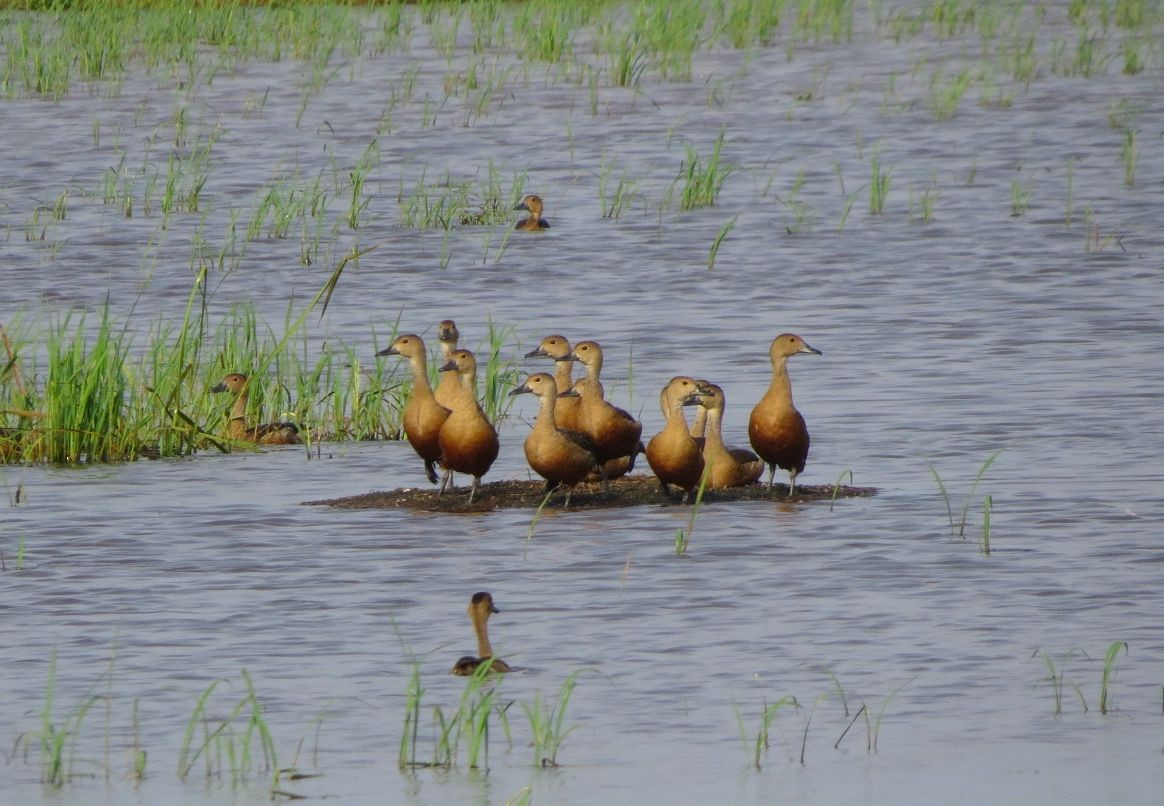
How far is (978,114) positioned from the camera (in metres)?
23.2

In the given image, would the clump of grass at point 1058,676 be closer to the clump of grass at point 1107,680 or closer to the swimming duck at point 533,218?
the clump of grass at point 1107,680

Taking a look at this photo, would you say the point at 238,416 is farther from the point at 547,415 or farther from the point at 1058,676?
the point at 1058,676

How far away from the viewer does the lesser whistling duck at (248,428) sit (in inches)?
457

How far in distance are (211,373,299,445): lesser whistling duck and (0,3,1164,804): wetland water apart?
174mm

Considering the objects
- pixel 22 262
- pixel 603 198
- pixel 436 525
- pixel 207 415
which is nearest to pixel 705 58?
pixel 603 198

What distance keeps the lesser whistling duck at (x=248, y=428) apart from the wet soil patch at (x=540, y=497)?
160 centimetres

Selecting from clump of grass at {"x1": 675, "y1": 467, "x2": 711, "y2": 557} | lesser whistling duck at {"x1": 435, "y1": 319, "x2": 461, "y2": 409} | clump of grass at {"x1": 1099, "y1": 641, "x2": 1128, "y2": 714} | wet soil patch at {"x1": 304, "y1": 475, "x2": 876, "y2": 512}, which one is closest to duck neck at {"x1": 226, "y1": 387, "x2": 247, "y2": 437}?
lesser whistling duck at {"x1": 435, "y1": 319, "x2": 461, "y2": 409}

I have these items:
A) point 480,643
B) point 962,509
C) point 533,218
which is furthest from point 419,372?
point 533,218

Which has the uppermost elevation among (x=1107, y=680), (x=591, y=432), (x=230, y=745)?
(x=591, y=432)

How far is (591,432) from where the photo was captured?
1005 cm

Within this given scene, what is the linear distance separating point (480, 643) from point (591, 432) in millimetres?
2878

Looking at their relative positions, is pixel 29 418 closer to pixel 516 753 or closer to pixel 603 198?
pixel 516 753

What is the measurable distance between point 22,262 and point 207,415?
540 cm

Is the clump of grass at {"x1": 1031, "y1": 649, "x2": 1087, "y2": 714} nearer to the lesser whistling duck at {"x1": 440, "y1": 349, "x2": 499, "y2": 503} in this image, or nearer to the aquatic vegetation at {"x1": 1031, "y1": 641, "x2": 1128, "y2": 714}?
the aquatic vegetation at {"x1": 1031, "y1": 641, "x2": 1128, "y2": 714}
